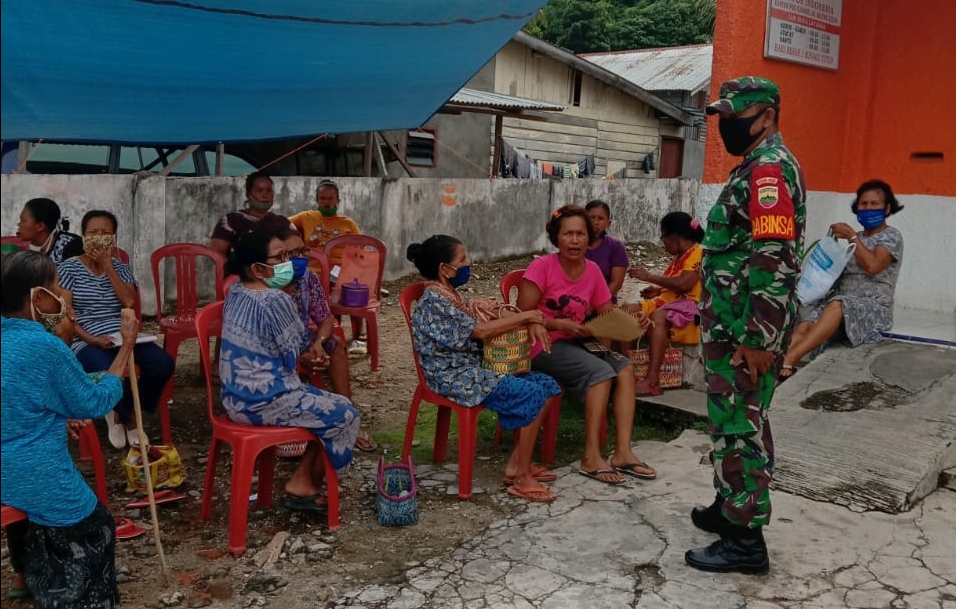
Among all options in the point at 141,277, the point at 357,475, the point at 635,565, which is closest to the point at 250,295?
the point at 357,475

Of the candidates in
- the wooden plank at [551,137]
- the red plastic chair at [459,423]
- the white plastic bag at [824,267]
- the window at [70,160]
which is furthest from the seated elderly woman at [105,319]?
the wooden plank at [551,137]

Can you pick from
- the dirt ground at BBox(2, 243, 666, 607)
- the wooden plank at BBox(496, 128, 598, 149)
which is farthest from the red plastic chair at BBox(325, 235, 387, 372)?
the wooden plank at BBox(496, 128, 598, 149)

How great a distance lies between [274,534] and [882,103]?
606cm

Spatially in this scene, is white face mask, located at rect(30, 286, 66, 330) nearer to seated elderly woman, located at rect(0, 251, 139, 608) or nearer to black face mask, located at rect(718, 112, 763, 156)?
seated elderly woman, located at rect(0, 251, 139, 608)

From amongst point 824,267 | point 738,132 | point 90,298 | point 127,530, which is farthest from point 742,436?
point 90,298

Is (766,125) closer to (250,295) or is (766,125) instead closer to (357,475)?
(250,295)

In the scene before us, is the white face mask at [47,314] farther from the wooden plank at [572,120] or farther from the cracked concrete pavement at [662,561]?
the wooden plank at [572,120]

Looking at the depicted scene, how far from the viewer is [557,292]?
4.68m

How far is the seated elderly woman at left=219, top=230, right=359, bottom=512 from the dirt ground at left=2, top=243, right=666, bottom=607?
0.42m

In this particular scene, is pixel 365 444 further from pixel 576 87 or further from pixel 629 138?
pixel 629 138

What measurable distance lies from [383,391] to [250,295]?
8.57 feet

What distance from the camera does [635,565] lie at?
3.49m

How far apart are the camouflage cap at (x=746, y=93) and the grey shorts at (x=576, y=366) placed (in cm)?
167

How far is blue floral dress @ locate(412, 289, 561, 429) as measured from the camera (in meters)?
4.17
